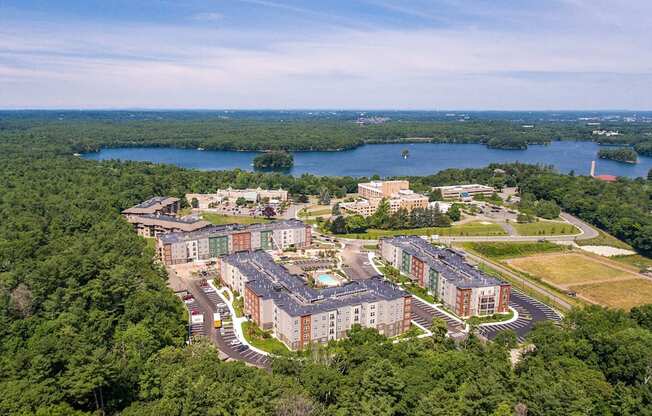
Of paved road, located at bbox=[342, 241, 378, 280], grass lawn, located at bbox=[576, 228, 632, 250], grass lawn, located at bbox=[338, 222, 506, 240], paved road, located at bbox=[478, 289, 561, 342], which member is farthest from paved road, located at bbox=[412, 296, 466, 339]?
grass lawn, located at bbox=[576, 228, 632, 250]

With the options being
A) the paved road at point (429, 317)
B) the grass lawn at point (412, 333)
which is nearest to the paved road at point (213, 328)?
the grass lawn at point (412, 333)

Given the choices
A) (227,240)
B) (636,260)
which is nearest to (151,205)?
(227,240)

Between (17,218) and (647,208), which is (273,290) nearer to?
(17,218)

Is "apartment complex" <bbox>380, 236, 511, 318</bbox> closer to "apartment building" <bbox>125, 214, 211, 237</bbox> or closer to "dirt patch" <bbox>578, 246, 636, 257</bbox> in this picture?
"dirt patch" <bbox>578, 246, 636, 257</bbox>

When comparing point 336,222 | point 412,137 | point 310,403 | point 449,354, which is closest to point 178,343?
point 310,403

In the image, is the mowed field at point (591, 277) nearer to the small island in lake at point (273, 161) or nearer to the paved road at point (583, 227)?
the paved road at point (583, 227)
